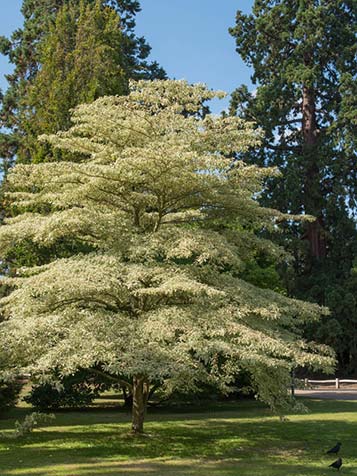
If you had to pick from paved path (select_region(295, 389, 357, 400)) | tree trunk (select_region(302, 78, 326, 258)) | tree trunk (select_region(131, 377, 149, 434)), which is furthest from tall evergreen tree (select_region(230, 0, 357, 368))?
tree trunk (select_region(131, 377, 149, 434))

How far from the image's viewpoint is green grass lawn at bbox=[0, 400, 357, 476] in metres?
10.2

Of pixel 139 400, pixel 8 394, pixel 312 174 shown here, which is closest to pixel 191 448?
pixel 139 400

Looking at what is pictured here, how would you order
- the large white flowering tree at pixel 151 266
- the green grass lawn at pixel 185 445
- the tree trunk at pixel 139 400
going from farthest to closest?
the tree trunk at pixel 139 400
the large white flowering tree at pixel 151 266
the green grass lawn at pixel 185 445

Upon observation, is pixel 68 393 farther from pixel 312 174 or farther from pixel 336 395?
pixel 312 174

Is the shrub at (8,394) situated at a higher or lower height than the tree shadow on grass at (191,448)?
higher

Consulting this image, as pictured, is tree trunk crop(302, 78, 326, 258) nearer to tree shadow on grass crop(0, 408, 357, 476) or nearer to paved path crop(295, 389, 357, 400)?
paved path crop(295, 389, 357, 400)

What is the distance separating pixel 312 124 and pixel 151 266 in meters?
28.6

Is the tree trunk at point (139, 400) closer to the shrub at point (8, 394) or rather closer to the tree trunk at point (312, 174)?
the shrub at point (8, 394)

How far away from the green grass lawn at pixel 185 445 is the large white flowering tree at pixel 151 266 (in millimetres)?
1274

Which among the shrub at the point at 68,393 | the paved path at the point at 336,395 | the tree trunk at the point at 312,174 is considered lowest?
the paved path at the point at 336,395

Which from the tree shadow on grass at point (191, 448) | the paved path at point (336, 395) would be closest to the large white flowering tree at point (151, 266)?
the tree shadow on grass at point (191, 448)

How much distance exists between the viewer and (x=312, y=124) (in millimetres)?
37781

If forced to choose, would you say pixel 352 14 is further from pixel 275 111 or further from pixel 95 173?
pixel 95 173

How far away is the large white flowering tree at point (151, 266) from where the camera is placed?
10.3 m
